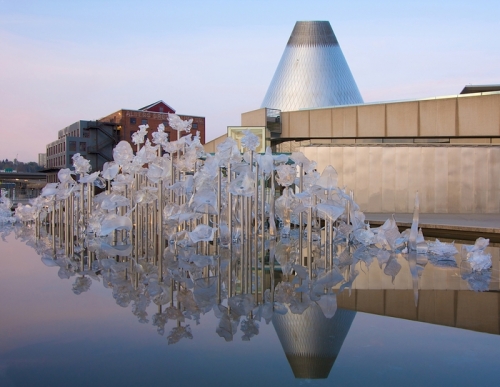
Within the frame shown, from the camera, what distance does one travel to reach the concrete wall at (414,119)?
16641mm

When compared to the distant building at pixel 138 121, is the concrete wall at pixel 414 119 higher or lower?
lower

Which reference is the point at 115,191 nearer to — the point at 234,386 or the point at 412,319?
the point at 412,319

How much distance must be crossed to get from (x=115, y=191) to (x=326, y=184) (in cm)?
385

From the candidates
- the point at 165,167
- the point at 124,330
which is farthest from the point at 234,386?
the point at 165,167

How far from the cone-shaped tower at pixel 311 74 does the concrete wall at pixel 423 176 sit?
13.8 metres

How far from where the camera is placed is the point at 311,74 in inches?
1220

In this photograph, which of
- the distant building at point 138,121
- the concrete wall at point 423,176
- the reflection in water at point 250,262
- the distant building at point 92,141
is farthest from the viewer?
the distant building at point 138,121

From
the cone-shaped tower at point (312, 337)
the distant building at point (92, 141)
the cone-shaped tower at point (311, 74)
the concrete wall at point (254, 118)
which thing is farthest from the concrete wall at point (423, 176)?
the distant building at point (92, 141)

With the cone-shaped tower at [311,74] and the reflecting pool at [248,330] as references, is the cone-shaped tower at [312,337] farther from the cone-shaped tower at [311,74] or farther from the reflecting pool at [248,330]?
the cone-shaped tower at [311,74]

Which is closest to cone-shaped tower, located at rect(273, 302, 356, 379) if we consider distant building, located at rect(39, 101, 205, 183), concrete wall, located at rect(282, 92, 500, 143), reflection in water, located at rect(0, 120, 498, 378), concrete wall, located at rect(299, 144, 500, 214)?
reflection in water, located at rect(0, 120, 498, 378)

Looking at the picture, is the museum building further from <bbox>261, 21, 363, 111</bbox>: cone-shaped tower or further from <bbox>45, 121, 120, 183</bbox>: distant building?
<bbox>45, 121, 120, 183</bbox>: distant building

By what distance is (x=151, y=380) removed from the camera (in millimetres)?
2467

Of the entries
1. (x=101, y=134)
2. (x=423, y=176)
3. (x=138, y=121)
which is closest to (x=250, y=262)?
(x=423, y=176)

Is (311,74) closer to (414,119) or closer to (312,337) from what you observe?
(414,119)
